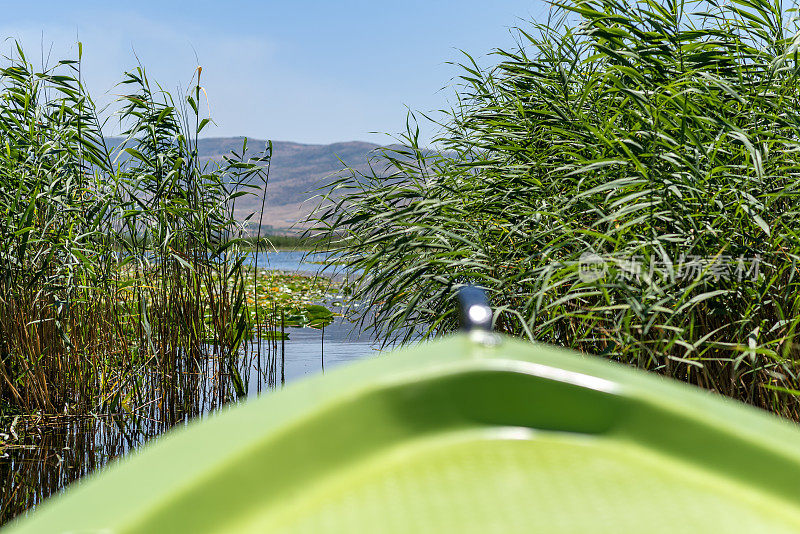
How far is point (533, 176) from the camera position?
2756mm

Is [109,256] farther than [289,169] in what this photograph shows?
No

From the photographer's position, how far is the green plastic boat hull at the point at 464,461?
748mm

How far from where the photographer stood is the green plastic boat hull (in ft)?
2.45

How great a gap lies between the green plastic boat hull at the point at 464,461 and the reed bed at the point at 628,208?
1148 mm

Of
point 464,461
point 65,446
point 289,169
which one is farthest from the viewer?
point 289,169

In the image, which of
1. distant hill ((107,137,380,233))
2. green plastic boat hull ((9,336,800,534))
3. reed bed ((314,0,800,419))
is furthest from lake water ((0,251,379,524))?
distant hill ((107,137,380,233))

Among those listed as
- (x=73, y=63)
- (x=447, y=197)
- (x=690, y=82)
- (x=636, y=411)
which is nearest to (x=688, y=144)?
(x=690, y=82)

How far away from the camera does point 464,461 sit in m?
0.84

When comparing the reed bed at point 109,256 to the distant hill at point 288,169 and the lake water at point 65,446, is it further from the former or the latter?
the distant hill at point 288,169

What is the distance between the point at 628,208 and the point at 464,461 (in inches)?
60.1

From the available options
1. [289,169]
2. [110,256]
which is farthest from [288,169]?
[110,256]

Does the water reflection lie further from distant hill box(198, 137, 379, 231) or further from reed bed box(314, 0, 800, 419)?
distant hill box(198, 137, 379, 231)

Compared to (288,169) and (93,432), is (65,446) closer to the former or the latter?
(93,432)

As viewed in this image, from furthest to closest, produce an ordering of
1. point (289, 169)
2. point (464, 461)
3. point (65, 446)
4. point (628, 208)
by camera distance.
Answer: point (289, 169), point (65, 446), point (628, 208), point (464, 461)
